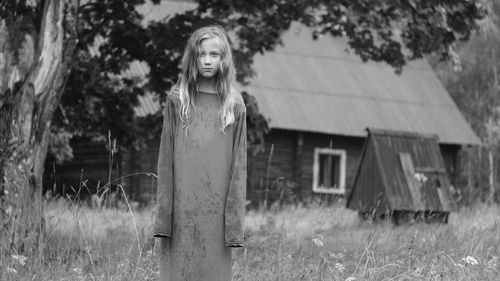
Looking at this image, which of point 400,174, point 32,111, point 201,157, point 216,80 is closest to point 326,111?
point 400,174

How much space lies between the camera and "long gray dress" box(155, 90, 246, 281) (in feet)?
14.8

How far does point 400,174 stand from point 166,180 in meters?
9.81

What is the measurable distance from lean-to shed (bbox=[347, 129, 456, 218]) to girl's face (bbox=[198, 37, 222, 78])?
29.5 feet

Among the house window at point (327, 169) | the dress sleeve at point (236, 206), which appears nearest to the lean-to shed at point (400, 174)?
the dress sleeve at point (236, 206)

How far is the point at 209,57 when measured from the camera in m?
4.55

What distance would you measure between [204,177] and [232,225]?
9.3 inches

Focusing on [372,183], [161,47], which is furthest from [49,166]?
[161,47]

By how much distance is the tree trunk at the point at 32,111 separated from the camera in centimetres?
715

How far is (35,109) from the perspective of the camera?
24.7 ft

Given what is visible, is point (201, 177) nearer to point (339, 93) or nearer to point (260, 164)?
point (260, 164)

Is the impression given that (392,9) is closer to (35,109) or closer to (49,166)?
(35,109)

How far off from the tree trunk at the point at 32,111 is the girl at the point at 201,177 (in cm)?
253

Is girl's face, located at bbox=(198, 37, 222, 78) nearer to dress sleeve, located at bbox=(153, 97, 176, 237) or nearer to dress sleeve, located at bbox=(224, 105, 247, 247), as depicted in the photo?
dress sleeve, located at bbox=(153, 97, 176, 237)

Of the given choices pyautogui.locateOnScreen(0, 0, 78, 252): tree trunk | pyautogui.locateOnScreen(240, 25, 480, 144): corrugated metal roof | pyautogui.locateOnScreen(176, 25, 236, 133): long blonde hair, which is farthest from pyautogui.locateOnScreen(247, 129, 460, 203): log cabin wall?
pyautogui.locateOnScreen(176, 25, 236, 133): long blonde hair
